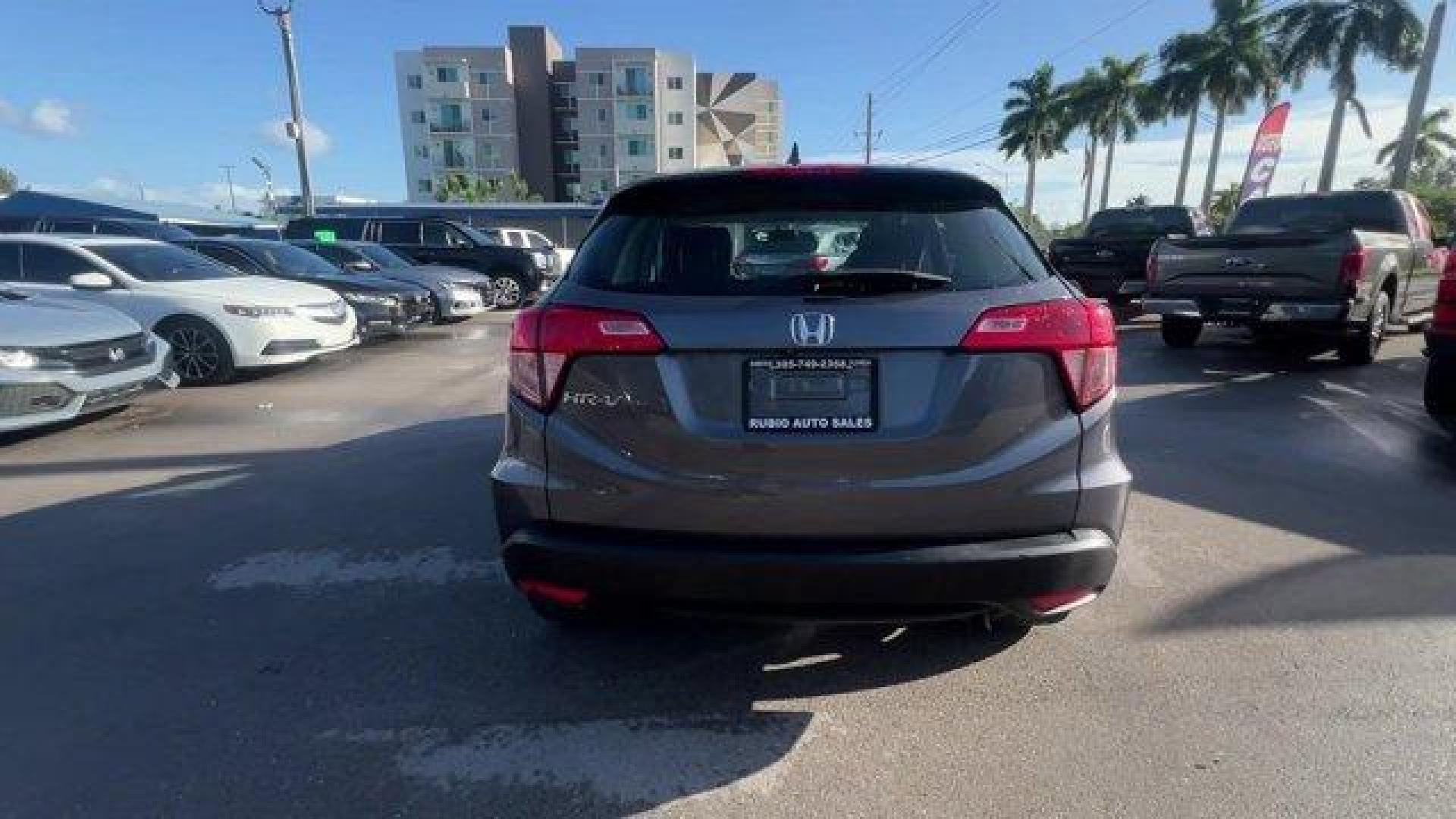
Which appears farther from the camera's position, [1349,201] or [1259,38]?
[1259,38]

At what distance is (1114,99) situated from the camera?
50.9 meters

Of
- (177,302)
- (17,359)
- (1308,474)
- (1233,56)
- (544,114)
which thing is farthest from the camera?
(544,114)

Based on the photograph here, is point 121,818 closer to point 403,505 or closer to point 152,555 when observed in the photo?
point 152,555

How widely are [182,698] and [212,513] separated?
2.30 meters

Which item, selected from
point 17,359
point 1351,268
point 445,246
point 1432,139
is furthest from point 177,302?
point 1432,139

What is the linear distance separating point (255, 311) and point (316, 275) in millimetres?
3523

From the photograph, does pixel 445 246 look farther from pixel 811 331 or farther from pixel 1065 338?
pixel 1065 338

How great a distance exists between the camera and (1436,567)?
3957 millimetres

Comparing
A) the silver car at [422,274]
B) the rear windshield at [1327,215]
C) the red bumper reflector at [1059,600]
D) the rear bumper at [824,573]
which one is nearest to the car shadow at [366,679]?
the rear bumper at [824,573]

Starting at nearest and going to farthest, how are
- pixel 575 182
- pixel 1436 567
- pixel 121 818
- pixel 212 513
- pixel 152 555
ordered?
pixel 121 818
pixel 1436 567
pixel 152 555
pixel 212 513
pixel 575 182

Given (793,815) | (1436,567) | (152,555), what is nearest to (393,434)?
(152,555)

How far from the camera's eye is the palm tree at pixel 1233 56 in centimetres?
3988

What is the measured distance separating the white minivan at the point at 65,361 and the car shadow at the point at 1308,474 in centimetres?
745

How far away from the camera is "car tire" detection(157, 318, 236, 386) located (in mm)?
8820
